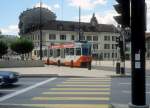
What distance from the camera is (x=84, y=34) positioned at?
12294cm

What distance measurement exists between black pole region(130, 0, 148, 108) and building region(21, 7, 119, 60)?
102213 mm

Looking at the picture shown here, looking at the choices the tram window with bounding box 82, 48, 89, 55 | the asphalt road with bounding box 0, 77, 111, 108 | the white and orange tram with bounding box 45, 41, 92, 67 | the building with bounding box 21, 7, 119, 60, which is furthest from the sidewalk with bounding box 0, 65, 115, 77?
the building with bounding box 21, 7, 119, 60

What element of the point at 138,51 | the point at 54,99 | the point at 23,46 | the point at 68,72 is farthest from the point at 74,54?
the point at 138,51

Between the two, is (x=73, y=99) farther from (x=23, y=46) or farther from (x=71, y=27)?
(x=71, y=27)

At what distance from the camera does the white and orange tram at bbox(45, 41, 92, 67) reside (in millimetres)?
45844

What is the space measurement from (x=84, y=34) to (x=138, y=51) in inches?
4481

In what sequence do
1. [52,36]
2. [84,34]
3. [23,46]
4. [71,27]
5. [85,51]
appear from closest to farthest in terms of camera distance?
[85,51] → [23,46] → [52,36] → [71,27] → [84,34]

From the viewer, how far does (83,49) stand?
4631 cm

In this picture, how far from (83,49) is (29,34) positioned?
80.4m

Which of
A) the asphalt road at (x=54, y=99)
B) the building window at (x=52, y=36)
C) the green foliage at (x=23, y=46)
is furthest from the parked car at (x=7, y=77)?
→ the building window at (x=52, y=36)

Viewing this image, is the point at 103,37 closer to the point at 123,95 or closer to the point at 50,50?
the point at 50,50

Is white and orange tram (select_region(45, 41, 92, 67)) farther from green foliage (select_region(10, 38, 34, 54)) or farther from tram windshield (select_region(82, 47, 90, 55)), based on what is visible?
green foliage (select_region(10, 38, 34, 54))

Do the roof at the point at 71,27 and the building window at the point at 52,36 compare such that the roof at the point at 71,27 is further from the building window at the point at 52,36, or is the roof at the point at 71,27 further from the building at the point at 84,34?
the building window at the point at 52,36

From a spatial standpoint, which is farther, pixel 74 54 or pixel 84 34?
pixel 84 34
